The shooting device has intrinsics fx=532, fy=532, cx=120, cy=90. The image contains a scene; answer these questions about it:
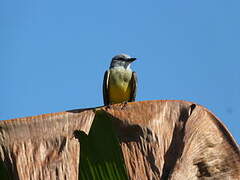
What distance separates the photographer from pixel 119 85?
10.1 metres

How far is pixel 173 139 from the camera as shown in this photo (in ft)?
18.1

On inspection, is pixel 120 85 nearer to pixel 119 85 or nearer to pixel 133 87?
pixel 119 85

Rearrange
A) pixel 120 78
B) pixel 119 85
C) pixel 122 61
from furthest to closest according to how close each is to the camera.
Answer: pixel 122 61
pixel 120 78
pixel 119 85

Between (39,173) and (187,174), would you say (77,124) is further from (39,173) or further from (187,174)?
(187,174)

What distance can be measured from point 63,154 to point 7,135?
0.61 meters

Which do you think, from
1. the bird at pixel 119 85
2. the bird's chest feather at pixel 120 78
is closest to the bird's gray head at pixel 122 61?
the bird at pixel 119 85

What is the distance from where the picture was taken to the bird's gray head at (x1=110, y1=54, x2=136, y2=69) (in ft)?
34.9

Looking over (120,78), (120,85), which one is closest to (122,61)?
(120,78)

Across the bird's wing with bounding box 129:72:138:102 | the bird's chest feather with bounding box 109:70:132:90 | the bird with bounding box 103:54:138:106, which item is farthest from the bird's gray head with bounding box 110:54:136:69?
the bird's wing with bounding box 129:72:138:102

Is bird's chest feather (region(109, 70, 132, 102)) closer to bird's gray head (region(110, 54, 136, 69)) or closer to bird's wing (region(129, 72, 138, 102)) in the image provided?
bird's wing (region(129, 72, 138, 102))

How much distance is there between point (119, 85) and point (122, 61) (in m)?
0.80

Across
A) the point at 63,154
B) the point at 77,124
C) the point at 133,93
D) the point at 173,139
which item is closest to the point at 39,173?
the point at 63,154

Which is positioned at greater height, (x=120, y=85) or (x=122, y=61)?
(x=122, y=61)

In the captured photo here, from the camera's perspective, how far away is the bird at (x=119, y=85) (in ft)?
32.7
